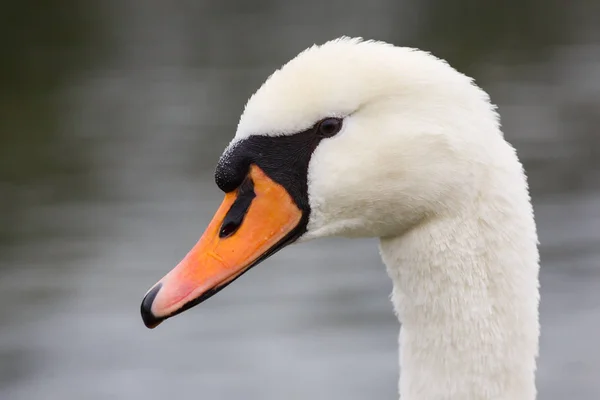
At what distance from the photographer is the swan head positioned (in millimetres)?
2615

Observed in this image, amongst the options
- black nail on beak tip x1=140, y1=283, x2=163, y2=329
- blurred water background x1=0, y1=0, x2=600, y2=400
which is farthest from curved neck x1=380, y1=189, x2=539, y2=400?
blurred water background x1=0, y1=0, x2=600, y2=400

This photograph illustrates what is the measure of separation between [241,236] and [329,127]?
340mm

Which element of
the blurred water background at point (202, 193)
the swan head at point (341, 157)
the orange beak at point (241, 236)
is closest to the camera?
the swan head at point (341, 157)

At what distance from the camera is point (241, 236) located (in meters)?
2.77

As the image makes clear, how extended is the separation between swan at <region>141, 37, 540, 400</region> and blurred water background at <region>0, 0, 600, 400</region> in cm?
468

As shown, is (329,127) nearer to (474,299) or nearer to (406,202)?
(406,202)

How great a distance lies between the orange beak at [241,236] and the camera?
2744 mm

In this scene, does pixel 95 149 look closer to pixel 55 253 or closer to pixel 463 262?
pixel 55 253

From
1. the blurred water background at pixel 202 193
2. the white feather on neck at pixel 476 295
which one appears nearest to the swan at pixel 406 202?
the white feather on neck at pixel 476 295

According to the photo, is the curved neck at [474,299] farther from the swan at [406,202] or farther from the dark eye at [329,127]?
the dark eye at [329,127]

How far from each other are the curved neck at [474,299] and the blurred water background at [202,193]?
15.3ft

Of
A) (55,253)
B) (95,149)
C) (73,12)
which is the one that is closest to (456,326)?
(55,253)

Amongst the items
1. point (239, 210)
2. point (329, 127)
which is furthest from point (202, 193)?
point (329, 127)

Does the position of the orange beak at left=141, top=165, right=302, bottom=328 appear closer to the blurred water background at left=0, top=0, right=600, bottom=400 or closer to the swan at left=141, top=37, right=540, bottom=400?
the swan at left=141, top=37, right=540, bottom=400
